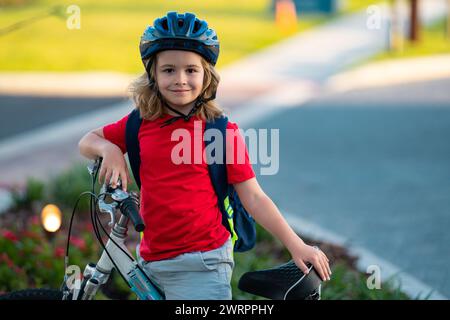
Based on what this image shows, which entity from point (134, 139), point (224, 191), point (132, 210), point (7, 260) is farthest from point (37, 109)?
point (132, 210)

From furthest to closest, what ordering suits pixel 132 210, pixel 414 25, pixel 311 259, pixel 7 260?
pixel 414 25 → pixel 7 260 → pixel 311 259 → pixel 132 210

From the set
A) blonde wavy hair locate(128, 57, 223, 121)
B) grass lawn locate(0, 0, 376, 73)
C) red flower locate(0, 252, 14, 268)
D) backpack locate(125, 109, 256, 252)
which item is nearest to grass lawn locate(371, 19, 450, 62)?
grass lawn locate(0, 0, 376, 73)

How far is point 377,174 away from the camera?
914 centimetres

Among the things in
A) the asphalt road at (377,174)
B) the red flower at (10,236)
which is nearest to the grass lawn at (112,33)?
the asphalt road at (377,174)

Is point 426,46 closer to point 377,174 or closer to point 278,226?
point 377,174

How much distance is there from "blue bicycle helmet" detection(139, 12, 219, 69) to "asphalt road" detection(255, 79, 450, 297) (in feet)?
9.96

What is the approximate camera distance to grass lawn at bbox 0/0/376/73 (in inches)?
735

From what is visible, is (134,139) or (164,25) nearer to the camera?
(164,25)

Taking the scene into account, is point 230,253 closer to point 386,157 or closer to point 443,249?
point 443,249

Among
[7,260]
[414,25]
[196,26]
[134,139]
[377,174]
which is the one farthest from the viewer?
[414,25]

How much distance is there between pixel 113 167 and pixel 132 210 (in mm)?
331

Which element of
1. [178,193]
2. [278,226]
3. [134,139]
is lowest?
[278,226]

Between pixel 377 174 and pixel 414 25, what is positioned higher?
pixel 414 25

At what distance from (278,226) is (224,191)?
0.27m
